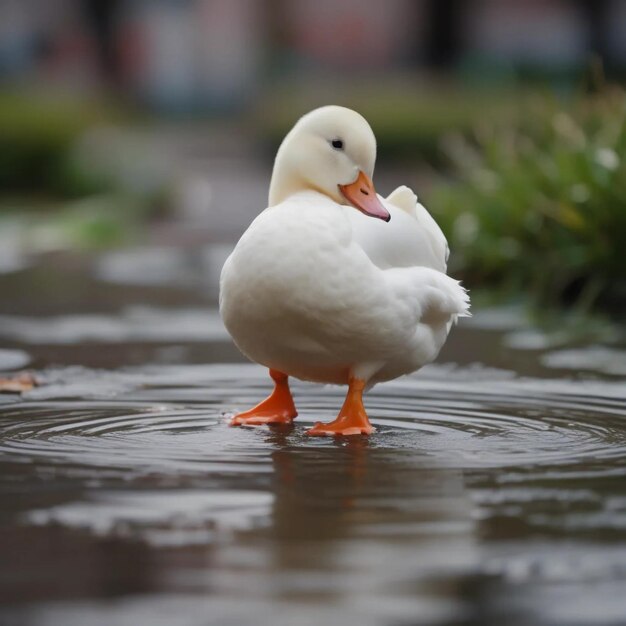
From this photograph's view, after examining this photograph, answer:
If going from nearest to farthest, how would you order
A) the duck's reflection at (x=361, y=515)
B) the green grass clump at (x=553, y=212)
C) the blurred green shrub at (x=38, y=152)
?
the duck's reflection at (x=361, y=515) → the green grass clump at (x=553, y=212) → the blurred green shrub at (x=38, y=152)

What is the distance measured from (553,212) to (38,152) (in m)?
14.2

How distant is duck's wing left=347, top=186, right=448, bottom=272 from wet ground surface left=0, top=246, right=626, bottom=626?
57 cm

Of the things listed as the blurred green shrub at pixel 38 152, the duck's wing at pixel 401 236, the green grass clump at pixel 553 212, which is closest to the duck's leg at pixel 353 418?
the duck's wing at pixel 401 236

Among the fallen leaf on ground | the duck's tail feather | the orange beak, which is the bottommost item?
the fallen leaf on ground

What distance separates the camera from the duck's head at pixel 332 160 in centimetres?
551

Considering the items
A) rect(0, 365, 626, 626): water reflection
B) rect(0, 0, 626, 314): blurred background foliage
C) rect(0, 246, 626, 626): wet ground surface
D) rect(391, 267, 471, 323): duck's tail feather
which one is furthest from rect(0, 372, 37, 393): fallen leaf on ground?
rect(0, 0, 626, 314): blurred background foliage

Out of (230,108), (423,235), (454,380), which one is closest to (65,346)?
(454,380)

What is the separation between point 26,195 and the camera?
72.8 feet

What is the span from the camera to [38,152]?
22.9 m

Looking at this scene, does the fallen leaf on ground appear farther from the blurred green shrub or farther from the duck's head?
the blurred green shrub

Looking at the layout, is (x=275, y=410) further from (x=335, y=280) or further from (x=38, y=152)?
(x=38, y=152)

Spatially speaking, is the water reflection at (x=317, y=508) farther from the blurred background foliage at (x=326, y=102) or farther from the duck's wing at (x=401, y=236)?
the blurred background foliage at (x=326, y=102)

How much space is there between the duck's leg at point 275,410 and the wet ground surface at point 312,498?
0.22ft

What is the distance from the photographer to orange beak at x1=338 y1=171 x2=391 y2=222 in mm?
5543
